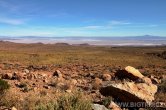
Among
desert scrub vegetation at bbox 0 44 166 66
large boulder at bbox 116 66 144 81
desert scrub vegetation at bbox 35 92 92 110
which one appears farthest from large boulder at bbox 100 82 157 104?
desert scrub vegetation at bbox 0 44 166 66

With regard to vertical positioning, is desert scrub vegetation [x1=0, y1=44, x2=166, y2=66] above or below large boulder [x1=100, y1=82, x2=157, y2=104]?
below

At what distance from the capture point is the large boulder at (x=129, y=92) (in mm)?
10289

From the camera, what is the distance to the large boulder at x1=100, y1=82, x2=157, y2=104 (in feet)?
33.8

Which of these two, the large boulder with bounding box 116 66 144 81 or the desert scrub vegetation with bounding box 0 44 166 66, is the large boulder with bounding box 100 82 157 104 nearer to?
the large boulder with bounding box 116 66 144 81

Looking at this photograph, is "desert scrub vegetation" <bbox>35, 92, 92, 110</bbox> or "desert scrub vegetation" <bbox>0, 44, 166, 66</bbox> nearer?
"desert scrub vegetation" <bbox>35, 92, 92, 110</bbox>

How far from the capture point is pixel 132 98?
33.9 feet

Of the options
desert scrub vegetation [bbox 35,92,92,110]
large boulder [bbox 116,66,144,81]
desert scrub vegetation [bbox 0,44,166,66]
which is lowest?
desert scrub vegetation [bbox 0,44,166,66]

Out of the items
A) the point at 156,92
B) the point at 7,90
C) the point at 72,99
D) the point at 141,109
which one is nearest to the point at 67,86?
the point at 7,90

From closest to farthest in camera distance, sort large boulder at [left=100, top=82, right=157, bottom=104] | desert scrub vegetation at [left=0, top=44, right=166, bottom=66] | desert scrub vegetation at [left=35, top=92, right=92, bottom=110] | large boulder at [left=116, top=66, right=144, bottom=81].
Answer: desert scrub vegetation at [left=35, top=92, right=92, bottom=110]
large boulder at [left=100, top=82, right=157, bottom=104]
large boulder at [left=116, top=66, right=144, bottom=81]
desert scrub vegetation at [left=0, top=44, right=166, bottom=66]

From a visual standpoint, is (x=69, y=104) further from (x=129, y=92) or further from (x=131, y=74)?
(x=131, y=74)

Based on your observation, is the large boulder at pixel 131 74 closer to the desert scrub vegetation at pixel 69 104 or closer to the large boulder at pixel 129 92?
the large boulder at pixel 129 92

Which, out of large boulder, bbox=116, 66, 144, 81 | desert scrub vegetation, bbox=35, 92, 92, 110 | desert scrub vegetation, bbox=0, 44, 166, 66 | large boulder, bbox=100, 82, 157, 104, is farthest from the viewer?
desert scrub vegetation, bbox=0, 44, 166, 66

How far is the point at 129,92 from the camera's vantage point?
10.4 m

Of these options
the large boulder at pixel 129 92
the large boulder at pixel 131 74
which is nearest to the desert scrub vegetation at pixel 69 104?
the large boulder at pixel 129 92
